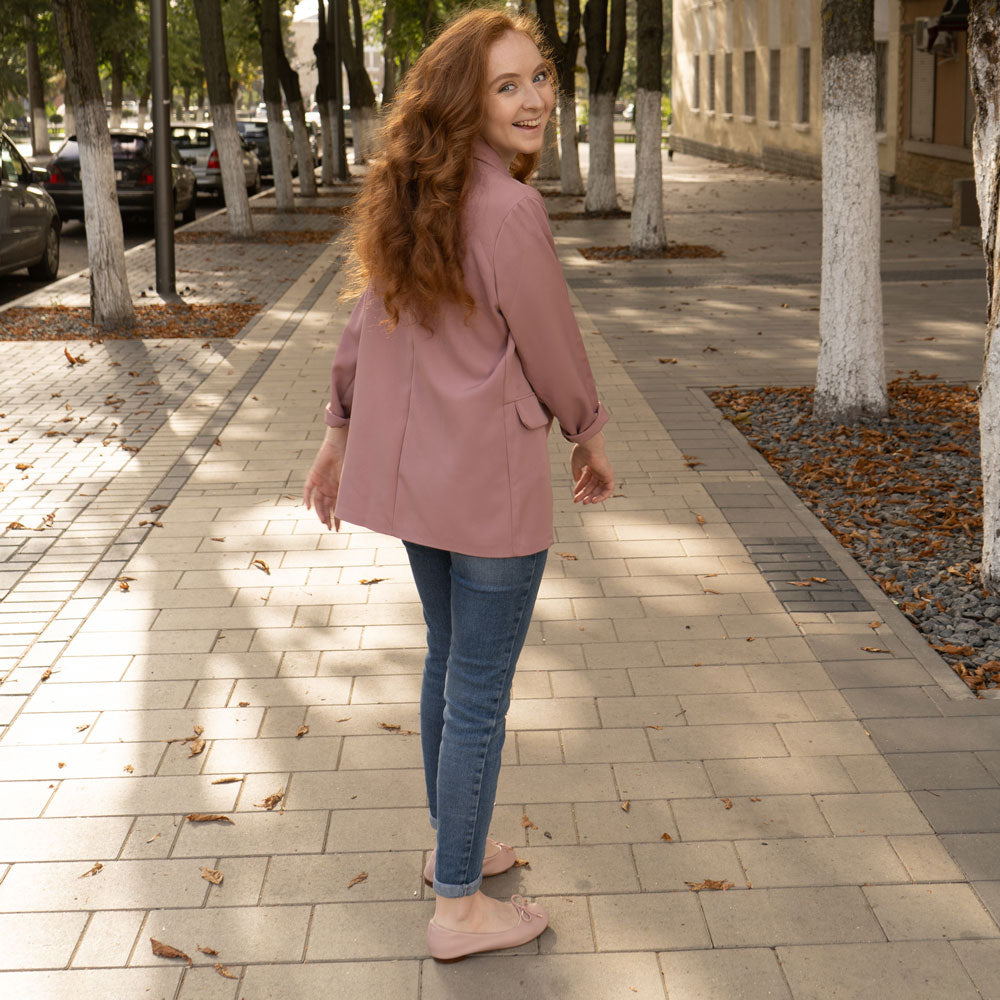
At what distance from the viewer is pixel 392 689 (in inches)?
175

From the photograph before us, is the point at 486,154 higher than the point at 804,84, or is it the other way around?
the point at 804,84

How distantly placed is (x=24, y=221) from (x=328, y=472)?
13065mm

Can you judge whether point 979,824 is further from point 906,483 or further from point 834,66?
point 834,66

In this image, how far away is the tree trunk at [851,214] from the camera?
7.65 metres

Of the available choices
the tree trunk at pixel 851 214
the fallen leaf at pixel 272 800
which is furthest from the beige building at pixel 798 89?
the fallen leaf at pixel 272 800

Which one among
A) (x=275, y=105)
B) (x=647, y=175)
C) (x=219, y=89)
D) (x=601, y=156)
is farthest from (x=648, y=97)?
(x=275, y=105)

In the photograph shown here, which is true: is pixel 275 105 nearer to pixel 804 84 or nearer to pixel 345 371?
pixel 804 84

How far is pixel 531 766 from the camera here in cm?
392

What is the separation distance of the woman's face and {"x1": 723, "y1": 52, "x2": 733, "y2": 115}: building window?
41.6 m

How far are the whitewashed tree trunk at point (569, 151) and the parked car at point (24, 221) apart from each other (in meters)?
11.2

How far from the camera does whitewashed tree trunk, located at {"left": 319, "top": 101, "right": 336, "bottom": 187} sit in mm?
31203

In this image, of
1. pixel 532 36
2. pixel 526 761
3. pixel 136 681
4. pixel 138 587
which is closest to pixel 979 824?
pixel 526 761

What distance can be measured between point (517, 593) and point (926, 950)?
1.21 metres

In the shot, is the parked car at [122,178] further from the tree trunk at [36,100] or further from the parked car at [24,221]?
the tree trunk at [36,100]
